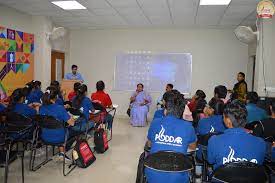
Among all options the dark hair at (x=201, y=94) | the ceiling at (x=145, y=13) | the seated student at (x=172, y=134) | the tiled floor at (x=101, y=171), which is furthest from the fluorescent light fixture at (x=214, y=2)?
the seated student at (x=172, y=134)

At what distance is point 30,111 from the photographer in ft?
12.6

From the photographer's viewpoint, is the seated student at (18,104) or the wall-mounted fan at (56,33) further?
the wall-mounted fan at (56,33)

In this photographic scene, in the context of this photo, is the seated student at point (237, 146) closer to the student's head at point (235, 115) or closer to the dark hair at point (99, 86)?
the student's head at point (235, 115)

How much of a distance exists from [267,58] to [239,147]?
4365mm

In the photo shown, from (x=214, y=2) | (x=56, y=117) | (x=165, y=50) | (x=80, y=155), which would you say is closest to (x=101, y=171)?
(x=80, y=155)

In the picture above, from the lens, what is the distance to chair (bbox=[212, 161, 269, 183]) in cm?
179

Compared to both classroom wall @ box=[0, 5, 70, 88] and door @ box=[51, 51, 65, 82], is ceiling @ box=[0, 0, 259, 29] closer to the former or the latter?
classroom wall @ box=[0, 5, 70, 88]

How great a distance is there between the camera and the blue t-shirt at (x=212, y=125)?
3020mm

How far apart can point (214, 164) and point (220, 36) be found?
643cm

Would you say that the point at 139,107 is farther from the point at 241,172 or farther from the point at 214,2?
the point at 241,172

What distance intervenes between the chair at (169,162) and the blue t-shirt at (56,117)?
1821mm

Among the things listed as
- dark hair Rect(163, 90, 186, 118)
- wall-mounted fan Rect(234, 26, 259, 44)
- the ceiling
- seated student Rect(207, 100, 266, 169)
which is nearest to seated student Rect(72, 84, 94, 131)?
the ceiling

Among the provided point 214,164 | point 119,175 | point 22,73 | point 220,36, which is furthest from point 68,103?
point 220,36

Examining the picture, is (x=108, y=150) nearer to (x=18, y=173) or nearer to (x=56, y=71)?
(x=18, y=173)
